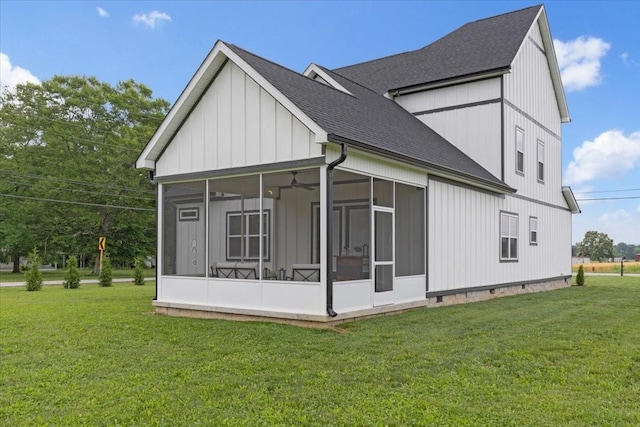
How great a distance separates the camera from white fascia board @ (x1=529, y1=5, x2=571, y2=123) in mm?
18250

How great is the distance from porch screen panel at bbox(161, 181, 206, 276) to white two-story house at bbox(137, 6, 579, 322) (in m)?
0.03

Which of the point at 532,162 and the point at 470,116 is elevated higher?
the point at 470,116

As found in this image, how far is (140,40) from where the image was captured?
1834cm

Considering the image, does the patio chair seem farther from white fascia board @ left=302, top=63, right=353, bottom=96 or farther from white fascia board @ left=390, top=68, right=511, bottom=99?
white fascia board @ left=390, top=68, right=511, bottom=99

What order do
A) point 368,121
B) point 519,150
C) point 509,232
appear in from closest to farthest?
point 368,121 → point 509,232 → point 519,150

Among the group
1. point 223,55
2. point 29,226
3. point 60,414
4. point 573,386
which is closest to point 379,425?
point 573,386

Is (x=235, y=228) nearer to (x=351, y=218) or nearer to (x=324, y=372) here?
(x=351, y=218)

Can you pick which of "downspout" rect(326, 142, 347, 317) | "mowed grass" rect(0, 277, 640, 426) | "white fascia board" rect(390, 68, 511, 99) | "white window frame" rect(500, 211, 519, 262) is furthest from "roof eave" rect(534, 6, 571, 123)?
"downspout" rect(326, 142, 347, 317)

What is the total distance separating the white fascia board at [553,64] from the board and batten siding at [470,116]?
4.10 metres

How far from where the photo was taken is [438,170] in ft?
38.1

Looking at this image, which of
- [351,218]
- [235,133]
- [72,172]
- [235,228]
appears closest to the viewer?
[235,133]

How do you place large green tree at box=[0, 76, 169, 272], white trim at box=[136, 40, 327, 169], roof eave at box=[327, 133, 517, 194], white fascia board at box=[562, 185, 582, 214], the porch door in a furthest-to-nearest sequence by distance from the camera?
large green tree at box=[0, 76, 169, 272] → white fascia board at box=[562, 185, 582, 214] → the porch door → white trim at box=[136, 40, 327, 169] → roof eave at box=[327, 133, 517, 194]

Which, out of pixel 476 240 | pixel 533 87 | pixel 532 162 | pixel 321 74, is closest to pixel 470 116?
pixel 532 162

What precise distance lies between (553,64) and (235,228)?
1280 centimetres
